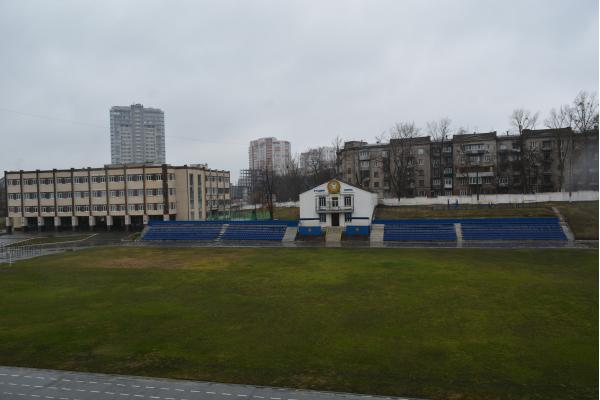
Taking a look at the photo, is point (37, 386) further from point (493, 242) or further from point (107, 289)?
point (493, 242)

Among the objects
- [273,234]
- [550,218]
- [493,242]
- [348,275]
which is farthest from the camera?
[273,234]

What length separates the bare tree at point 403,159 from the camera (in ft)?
263

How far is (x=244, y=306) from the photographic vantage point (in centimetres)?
2261

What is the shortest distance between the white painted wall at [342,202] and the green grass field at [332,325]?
839 inches

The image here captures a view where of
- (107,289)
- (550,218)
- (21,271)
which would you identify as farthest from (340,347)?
(550,218)

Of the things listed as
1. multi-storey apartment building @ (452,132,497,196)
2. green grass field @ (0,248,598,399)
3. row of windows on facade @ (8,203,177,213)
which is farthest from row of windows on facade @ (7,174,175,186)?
multi-storey apartment building @ (452,132,497,196)

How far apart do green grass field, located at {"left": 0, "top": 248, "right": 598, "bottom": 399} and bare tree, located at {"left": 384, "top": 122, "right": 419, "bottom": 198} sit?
46375mm

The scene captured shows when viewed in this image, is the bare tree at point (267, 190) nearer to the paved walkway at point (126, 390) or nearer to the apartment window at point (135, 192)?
the apartment window at point (135, 192)

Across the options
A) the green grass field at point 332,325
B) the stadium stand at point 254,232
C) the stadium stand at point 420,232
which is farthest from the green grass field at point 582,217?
the stadium stand at point 254,232

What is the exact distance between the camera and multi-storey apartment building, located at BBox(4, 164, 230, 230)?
7075 centimetres

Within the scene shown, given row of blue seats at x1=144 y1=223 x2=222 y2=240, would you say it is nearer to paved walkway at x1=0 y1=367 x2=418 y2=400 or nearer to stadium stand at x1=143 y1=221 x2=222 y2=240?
stadium stand at x1=143 y1=221 x2=222 y2=240

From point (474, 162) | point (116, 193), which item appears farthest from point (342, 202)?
point (116, 193)

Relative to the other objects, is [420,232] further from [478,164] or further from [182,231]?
[478,164]

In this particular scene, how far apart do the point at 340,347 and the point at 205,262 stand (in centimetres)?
2439
